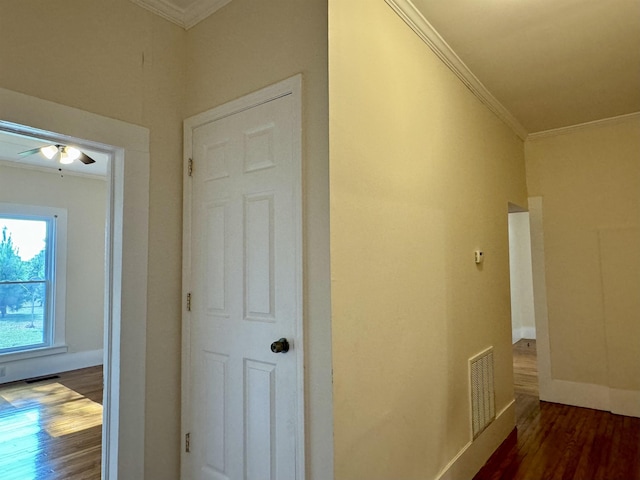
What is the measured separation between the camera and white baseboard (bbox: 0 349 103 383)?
4.79m

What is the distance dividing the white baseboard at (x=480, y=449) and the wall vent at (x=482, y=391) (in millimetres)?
80

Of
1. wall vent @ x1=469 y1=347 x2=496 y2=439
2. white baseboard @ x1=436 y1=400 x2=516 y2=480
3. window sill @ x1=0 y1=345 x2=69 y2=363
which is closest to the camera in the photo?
white baseboard @ x1=436 y1=400 x2=516 y2=480

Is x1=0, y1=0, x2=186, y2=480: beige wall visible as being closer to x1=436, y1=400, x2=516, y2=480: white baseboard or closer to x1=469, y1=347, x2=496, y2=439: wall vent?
x1=436, y1=400, x2=516, y2=480: white baseboard

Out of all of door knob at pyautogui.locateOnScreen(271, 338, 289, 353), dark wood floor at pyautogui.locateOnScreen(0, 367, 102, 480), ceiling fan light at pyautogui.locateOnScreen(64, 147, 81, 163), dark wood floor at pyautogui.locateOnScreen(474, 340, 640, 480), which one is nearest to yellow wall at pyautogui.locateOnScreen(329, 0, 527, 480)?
door knob at pyautogui.locateOnScreen(271, 338, 289, 353)

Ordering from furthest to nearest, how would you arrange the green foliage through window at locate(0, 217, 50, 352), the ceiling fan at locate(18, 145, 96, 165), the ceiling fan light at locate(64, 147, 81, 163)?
1. the green foliage through window at locate(0, 217, 50, 352)
2. the ceiling fan light at locate(64, 147, 81, 163)
3. the ceiling fan at locate(18, 145, 96, 165)

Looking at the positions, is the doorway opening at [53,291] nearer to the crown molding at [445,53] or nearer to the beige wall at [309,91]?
the beige wall at [309,91]

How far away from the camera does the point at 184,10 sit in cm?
221

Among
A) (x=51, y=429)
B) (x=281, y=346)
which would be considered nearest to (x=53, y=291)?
(x=51, y=429)

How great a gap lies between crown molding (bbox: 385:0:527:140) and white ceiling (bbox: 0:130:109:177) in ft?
10.5

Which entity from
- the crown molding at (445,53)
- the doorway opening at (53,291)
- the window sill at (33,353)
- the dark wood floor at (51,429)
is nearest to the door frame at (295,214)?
the crown molding at (445,53)

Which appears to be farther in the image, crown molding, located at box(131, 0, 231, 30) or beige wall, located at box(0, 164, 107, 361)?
beige wall, located at box(0, 164, 107, 361)

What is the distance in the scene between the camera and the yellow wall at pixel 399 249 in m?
1.61

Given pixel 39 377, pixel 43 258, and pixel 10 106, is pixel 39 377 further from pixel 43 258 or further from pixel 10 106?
pixel 10 106

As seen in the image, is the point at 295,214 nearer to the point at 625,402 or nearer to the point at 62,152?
the point at 62,152
